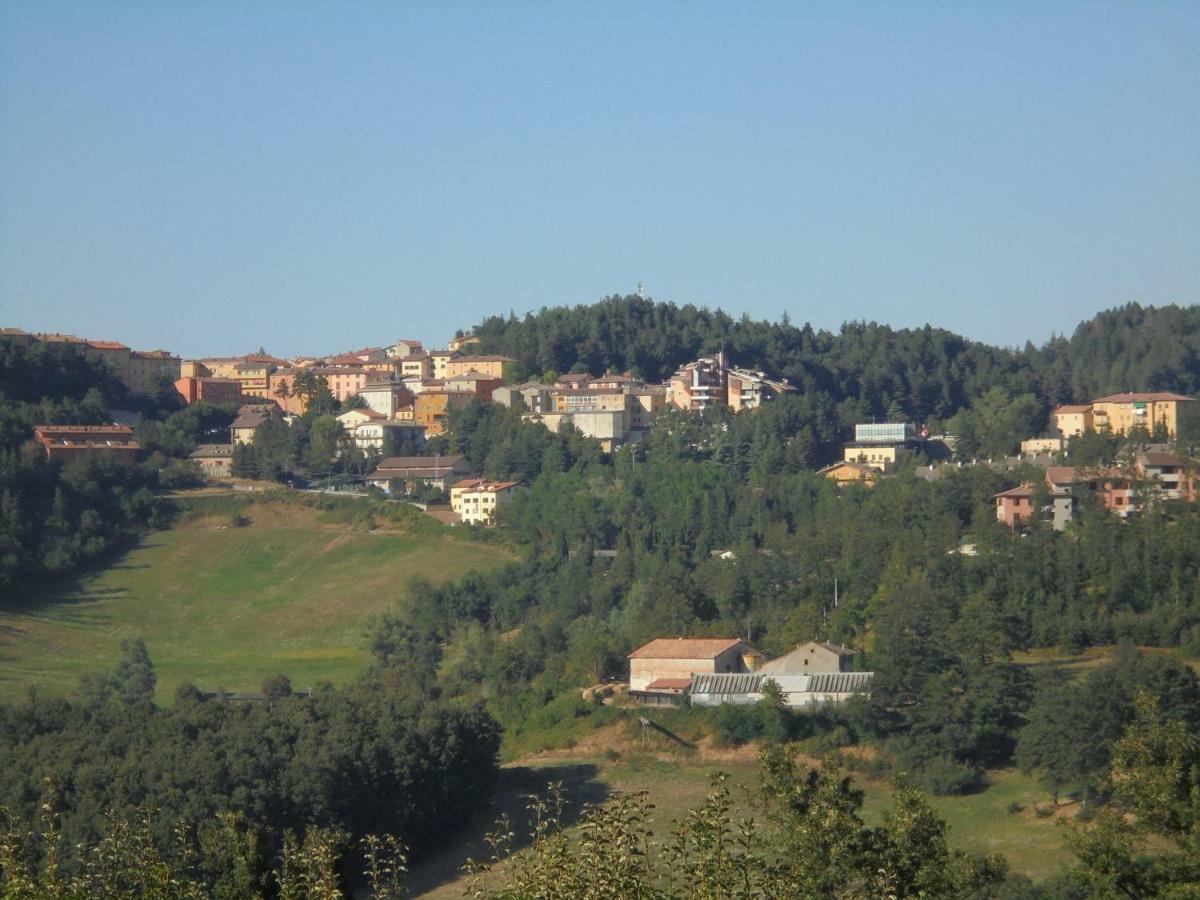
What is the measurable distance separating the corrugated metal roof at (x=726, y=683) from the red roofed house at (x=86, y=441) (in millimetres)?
30816

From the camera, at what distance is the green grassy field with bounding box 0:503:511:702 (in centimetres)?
4816

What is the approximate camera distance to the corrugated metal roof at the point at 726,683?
131ft

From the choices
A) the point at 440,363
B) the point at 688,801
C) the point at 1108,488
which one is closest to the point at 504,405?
the point at 440,363

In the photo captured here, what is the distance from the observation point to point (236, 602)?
55.9 m

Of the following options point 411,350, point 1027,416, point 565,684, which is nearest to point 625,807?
point 565,684

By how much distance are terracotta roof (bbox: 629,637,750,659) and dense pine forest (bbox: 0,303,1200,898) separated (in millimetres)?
1196

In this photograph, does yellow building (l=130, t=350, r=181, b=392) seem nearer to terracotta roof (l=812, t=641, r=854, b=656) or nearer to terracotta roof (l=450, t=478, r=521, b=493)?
terracotta roof (l=450, t=478, r=521, b=493)


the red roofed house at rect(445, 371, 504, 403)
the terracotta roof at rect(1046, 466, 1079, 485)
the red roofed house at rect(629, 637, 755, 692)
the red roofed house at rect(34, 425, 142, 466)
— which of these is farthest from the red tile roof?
the red roofed house at rect(34, 425, 142, 466)

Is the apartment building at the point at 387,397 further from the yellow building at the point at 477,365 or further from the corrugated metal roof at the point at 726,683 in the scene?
the corrugated metal roof at the point at 726,683

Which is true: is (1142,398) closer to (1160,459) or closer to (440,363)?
(1160,459)

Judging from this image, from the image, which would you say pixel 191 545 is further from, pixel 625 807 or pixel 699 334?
pixel 625 807

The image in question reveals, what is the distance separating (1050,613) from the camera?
136 ft

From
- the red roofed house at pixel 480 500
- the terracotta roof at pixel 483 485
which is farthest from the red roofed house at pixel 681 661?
the terracotta roof at pixel 483 485

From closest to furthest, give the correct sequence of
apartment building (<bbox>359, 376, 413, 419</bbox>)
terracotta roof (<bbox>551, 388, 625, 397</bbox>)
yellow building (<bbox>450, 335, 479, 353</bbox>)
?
terracotta roof (<bbox>551, 388, 625, 397</bbox>) < apartment building (<bbox>359, 376, 413, 419</bbox>) < yellow building (<bbox>450, 335, 479, 353</bbox>)
